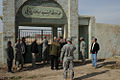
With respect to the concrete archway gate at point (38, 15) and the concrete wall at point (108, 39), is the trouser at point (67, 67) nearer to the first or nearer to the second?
the concrete archway gate at point (38, 15)

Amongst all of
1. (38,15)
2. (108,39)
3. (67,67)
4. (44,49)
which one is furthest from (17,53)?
(108,39)

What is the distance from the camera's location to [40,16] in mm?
10070

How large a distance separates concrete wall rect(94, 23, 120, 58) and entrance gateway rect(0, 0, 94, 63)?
0.94 m

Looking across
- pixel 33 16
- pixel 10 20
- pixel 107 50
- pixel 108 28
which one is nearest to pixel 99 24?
pixel 108 28

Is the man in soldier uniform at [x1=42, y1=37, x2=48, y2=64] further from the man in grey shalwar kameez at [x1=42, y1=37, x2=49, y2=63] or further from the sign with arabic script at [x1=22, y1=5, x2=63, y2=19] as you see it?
the sign with arabic script at [x1=22, y1=5, x2=63, y2=19]

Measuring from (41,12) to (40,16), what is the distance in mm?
287

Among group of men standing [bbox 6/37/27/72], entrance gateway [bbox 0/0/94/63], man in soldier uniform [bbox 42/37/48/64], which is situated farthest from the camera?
man in soldier uniform [bbox 42/37/48/64]

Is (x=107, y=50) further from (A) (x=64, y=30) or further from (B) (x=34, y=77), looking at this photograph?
(B) (x=34, y=77)

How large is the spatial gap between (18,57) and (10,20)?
2.56 m

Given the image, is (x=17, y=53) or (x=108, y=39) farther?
(x=108, y=39)

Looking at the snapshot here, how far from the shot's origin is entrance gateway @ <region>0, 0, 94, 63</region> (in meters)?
9.17

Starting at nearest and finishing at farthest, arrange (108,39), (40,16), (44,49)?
(44,49), (40,16), (108,39)

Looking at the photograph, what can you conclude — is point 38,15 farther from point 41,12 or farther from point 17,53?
point 17,53

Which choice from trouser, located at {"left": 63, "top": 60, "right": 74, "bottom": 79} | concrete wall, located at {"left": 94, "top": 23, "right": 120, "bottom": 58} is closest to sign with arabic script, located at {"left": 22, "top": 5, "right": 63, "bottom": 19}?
concrete wall, located at {"left": 94, "top": 23, "right": 120, "bottom": 58}
